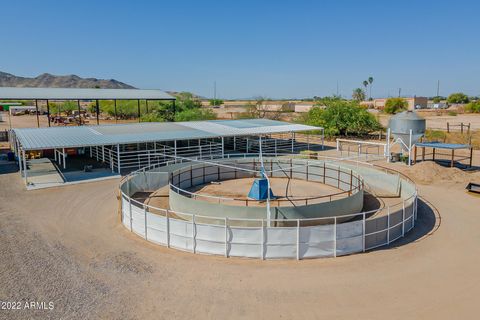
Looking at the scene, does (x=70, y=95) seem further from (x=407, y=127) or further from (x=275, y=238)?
(x=275, y=238)

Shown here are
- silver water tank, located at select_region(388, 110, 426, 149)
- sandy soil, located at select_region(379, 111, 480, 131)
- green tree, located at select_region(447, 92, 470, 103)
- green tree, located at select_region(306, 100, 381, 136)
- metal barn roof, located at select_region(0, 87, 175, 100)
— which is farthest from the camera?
green tree, located at select_region(447, 92, 470, 103)

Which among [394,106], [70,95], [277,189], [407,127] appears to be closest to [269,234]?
[277,189]

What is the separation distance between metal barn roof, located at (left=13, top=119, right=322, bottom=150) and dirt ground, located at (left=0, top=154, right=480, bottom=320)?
9480 mm

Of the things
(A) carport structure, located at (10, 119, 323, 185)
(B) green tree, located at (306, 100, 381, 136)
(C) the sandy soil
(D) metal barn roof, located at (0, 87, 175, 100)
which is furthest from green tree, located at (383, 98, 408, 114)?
(D) metal barn roof, located at (0, 87, 175, 100)

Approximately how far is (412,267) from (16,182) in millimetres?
21654

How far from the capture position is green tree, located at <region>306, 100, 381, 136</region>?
4559cm

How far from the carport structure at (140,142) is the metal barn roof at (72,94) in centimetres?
894

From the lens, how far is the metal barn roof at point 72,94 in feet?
128

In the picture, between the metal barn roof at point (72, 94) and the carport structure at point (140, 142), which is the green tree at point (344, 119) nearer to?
the carport structure at point (140, 142)

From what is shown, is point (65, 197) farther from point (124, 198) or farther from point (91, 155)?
point (91, 155)

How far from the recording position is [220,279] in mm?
10844

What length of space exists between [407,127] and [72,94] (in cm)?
3607

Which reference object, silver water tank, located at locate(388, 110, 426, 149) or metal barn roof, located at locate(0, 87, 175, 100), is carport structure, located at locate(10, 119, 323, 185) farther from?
metal barn roof, located at locate(0, 87, 175, 100)

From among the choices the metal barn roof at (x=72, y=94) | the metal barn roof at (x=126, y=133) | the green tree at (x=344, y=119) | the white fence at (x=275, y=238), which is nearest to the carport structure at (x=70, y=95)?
the metal barn roof at (x=72, y=94)
